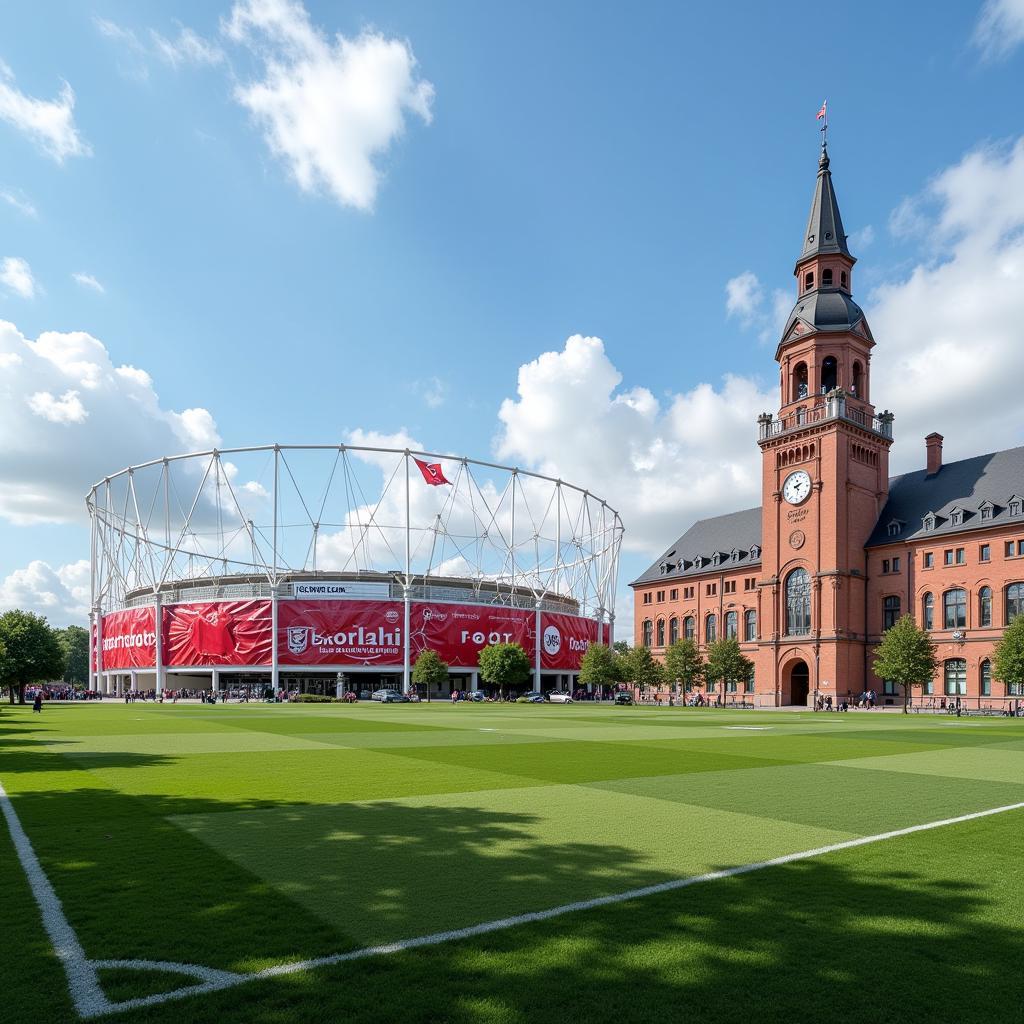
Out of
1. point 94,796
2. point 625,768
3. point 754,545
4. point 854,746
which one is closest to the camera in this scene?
point 94,796

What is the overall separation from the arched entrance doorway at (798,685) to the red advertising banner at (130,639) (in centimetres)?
7633

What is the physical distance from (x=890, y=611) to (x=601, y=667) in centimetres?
3152

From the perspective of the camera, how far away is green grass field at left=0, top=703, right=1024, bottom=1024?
19.6 feet

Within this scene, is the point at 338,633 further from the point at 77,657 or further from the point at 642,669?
the point at 77,657

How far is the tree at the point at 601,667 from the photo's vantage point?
9300 centimetres

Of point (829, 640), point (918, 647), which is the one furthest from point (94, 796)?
point (829, 640)

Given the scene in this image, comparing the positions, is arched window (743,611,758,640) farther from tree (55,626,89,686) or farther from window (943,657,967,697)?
tree (55,626,89,686)

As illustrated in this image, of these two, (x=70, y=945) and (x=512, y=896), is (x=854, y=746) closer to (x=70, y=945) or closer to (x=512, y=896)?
(x=512, y=896)

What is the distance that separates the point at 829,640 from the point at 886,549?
35.4 ft

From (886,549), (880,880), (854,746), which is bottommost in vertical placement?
(854,746)

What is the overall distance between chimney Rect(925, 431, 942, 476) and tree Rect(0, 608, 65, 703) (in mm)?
90475

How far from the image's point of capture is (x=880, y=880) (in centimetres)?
912

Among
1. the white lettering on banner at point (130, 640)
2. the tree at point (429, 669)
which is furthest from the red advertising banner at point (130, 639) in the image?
the tree at point (429, 669)

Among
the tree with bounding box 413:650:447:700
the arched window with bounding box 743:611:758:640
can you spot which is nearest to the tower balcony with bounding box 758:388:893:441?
the arched window with bounding box 743:611:758:640
